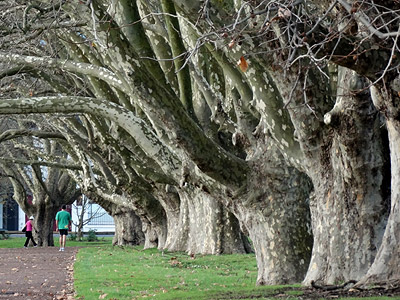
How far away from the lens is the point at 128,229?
3425cm

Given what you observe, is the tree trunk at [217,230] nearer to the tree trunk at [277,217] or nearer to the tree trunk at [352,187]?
the tree trunk at [277,217]

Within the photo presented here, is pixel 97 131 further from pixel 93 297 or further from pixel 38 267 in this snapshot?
pixel 93 297

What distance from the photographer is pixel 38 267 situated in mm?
19547

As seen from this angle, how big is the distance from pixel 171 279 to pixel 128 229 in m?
20.8

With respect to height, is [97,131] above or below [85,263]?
above

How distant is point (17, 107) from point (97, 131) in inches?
365

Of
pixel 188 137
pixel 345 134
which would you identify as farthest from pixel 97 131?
pixel 345 134

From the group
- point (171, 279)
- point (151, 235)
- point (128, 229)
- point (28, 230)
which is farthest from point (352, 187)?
point (28, 230)

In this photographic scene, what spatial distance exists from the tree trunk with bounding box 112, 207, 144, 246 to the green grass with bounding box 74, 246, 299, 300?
44.2 feet

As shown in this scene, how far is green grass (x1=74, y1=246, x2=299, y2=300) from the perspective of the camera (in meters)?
9.89

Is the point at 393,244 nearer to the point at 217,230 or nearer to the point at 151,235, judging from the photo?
the point at 217,230

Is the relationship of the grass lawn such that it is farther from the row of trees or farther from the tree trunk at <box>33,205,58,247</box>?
the tree trunk at <box>33,205,58,247</box>

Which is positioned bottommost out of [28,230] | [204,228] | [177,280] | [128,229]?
[177,280]

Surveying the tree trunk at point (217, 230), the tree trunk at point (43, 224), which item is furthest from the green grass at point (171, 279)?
the tree trunk at point (43, 224)
